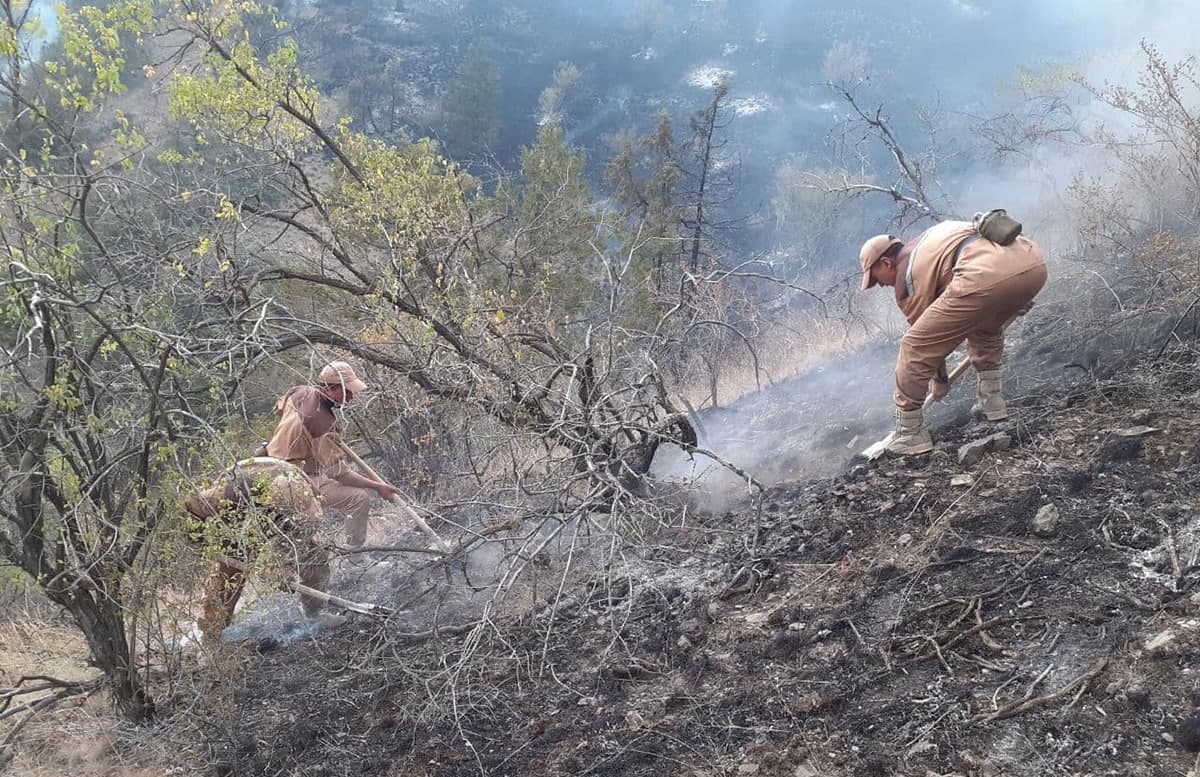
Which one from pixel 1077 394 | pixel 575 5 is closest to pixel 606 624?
pixel 1077 394

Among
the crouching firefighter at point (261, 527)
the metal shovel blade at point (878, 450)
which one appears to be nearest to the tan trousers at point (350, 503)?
the crouching firefighter at point (261, 527)

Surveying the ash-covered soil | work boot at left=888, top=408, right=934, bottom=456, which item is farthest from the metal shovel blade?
the ash-covered soil

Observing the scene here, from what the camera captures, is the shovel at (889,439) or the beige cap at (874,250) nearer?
the beige cap at (874,250)

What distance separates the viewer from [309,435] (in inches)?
229

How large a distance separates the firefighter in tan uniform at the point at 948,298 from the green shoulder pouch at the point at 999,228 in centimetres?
4

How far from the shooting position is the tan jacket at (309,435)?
18.9ft

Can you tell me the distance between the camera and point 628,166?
48.7 ft

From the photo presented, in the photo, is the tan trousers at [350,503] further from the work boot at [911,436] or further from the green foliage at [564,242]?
the green foliage at [564,242]

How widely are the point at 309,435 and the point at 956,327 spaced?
4310 mm

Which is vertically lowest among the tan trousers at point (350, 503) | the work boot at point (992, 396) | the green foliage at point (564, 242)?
the work boot at point (992, 396)

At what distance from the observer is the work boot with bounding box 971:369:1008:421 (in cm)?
491

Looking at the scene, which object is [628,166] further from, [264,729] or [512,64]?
[512,64]

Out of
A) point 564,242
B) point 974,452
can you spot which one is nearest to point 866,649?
point 974,452

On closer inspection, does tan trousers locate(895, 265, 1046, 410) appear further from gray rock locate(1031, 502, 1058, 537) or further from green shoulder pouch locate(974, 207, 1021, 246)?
gray rock locate(1031, 502, 1058, 537)
